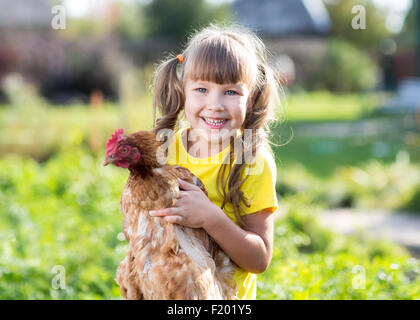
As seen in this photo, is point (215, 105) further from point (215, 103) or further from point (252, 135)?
point (252, 135)

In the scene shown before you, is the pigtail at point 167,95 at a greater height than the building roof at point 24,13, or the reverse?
the building roof at point 24,13

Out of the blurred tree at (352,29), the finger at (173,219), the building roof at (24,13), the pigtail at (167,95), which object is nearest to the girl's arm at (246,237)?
the finger at (173,219)

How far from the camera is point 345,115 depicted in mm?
16500

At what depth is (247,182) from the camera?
1.85 meters

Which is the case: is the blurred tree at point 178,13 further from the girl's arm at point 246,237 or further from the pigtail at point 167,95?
the girl's arm at point 246,237

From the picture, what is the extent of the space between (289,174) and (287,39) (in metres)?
18.0

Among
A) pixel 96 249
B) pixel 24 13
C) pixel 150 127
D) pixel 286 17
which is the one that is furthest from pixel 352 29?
pixel 150 127

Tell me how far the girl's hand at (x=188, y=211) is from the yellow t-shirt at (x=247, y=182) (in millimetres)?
220

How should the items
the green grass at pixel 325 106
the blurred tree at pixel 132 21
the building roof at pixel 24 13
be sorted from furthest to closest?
the blurred tree at pixel 132 21, the building roof at pixel 24 13, the green grass at pixel 325 106

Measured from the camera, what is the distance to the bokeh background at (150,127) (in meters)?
3.15

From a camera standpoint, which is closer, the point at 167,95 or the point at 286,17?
the point at 167,95

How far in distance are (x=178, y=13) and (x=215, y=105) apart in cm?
2250
